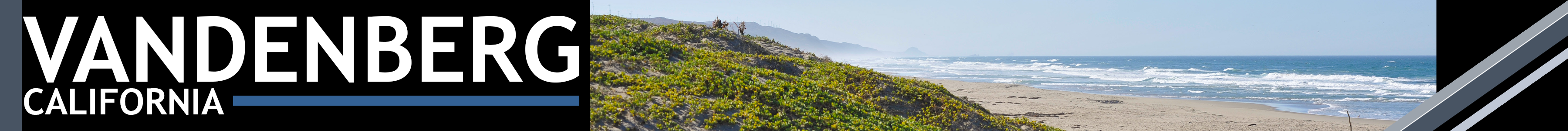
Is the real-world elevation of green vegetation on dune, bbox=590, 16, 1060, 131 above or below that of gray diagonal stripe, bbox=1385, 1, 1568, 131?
below

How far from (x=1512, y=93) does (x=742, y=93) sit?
23.7 feet

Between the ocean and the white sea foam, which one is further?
the white sea foam

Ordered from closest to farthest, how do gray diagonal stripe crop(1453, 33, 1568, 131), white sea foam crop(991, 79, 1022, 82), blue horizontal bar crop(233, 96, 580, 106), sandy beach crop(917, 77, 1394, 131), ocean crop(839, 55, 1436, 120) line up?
1. gray diagonal stripe crop(1453, 33, 1568, 131)
2. blue horizontal bar crop(233, 96, 580, 106)
3. sandy beach crop(917, 77, 1394, 131)
4. ocean crop(839, 55, 1436, 120)
5. white sea foam crop(991, 79, 1022, 82)

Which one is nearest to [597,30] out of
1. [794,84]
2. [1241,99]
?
[794,84]

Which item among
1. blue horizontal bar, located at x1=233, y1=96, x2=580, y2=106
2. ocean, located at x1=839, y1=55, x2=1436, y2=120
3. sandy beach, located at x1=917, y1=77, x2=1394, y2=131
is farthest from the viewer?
ocean, located at x1=839, y1=55, x2=1436, y2=120

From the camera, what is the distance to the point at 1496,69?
2.24m

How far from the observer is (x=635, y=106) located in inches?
306

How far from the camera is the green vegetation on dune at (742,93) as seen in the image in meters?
7.87

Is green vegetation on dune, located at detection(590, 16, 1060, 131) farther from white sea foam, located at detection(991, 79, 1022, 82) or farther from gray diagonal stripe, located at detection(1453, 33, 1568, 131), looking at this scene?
white sea foam, located at detection(991, 79, 1022, 82)

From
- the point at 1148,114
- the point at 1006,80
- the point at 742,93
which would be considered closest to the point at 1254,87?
the point at 1006,80

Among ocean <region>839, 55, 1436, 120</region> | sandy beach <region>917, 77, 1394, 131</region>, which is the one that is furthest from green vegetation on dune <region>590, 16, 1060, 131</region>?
sandy beach <region>917, 77, 1394, 131</region>

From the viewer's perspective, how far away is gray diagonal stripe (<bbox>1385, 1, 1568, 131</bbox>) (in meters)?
2.20

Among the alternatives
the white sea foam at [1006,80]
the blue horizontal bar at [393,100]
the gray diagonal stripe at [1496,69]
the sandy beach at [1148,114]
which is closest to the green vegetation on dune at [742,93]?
the blue horizontal bar at [393,100]

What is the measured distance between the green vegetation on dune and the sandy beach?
379 cm
